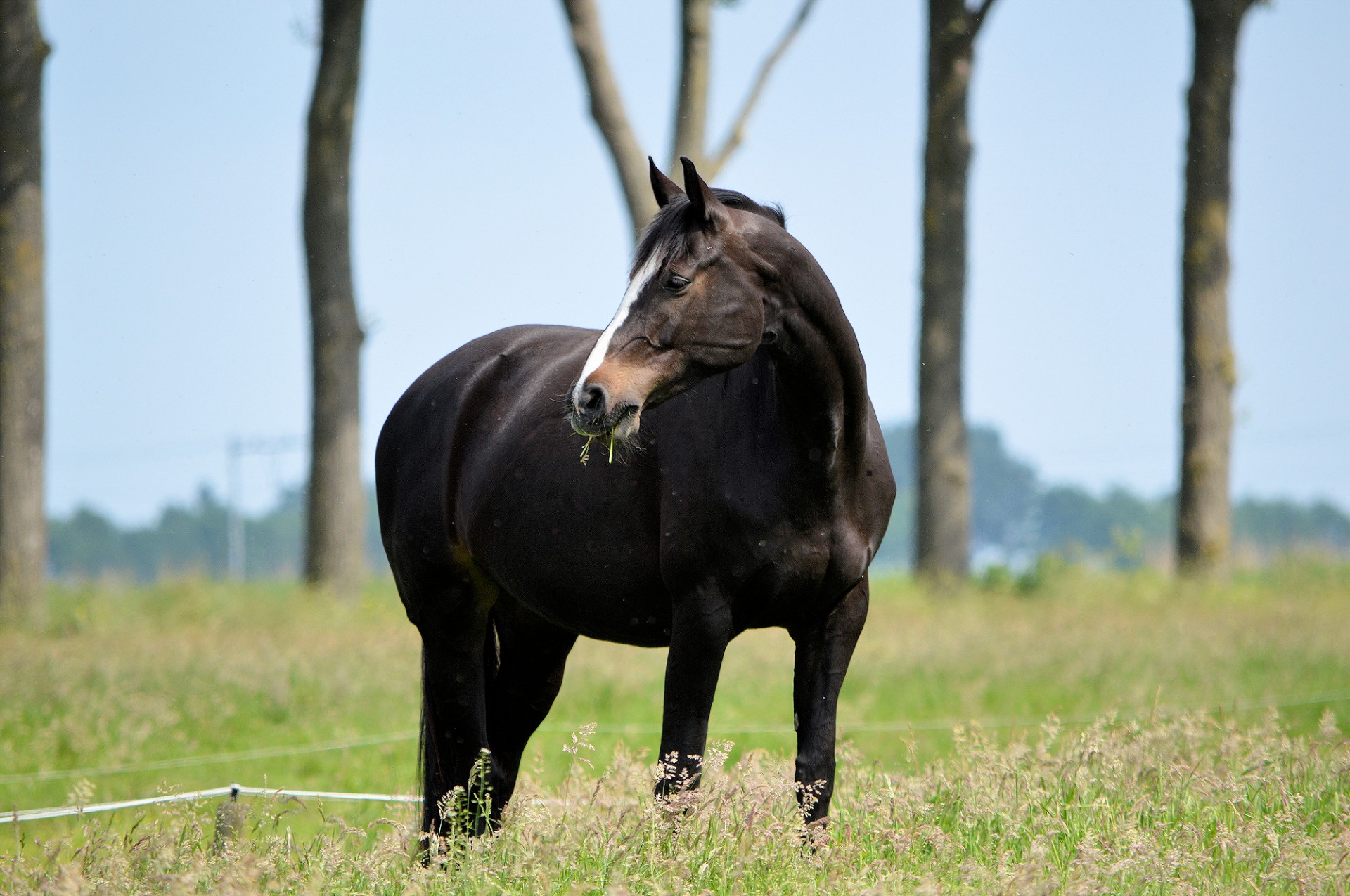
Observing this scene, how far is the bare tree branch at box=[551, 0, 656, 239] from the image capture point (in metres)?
13.0

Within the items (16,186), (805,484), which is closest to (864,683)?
(805,484)

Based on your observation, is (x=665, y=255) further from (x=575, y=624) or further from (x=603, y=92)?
(x=603, y=92)

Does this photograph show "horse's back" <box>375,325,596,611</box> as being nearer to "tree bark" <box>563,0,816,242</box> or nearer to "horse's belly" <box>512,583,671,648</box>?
"horse's belly" <box>512,583,671,648</box>

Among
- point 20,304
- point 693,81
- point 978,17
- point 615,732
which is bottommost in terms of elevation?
point 615,732

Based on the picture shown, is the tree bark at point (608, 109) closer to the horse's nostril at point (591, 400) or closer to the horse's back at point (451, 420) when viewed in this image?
the horse's back at point (451, 420)

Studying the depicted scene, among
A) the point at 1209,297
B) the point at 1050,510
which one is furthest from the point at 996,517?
the point at 1209,297

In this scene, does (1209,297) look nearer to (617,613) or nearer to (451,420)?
(451,420)

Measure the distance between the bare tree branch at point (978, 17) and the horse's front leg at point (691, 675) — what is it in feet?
36.8

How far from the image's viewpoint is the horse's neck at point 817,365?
350cm

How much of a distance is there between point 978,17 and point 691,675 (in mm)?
11470

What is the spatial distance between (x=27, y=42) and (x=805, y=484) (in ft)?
33.6

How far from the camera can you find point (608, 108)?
43.1 ft

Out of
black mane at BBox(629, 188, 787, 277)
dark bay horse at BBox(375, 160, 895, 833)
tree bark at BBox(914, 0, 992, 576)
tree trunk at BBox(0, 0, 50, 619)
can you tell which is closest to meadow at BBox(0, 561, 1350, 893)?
dark bay horse at BBox(375, 160, 895, 833)

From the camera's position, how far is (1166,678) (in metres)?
9.70
